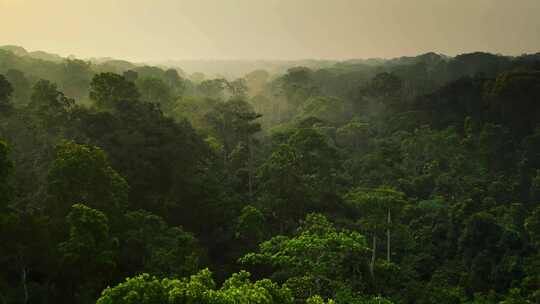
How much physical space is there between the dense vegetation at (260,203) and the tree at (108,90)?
14 centimetres

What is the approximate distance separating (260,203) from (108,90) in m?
18.1

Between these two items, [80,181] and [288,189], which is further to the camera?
[288,189]

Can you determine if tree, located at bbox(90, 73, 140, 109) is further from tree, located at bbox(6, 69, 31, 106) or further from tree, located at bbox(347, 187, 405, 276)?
tree, located at bbox(347, 187, 405, 276)

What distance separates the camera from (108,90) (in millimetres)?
44938

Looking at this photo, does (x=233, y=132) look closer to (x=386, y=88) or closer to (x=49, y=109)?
(x=49, y=109)

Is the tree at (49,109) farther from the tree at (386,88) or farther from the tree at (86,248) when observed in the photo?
the tree at (386,88)

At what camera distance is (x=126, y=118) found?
132 feet

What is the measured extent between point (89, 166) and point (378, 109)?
73.9 meters

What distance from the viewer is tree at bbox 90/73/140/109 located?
44469 mm

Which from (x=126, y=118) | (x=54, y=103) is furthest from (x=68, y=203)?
(x=54, y=103)

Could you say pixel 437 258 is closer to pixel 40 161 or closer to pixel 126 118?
pixel 126 118

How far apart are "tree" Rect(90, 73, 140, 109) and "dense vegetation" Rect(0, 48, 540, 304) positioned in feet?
0.45

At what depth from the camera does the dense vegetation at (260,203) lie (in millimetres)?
23047

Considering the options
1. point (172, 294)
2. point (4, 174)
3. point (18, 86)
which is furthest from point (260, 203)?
point (18, 86)
